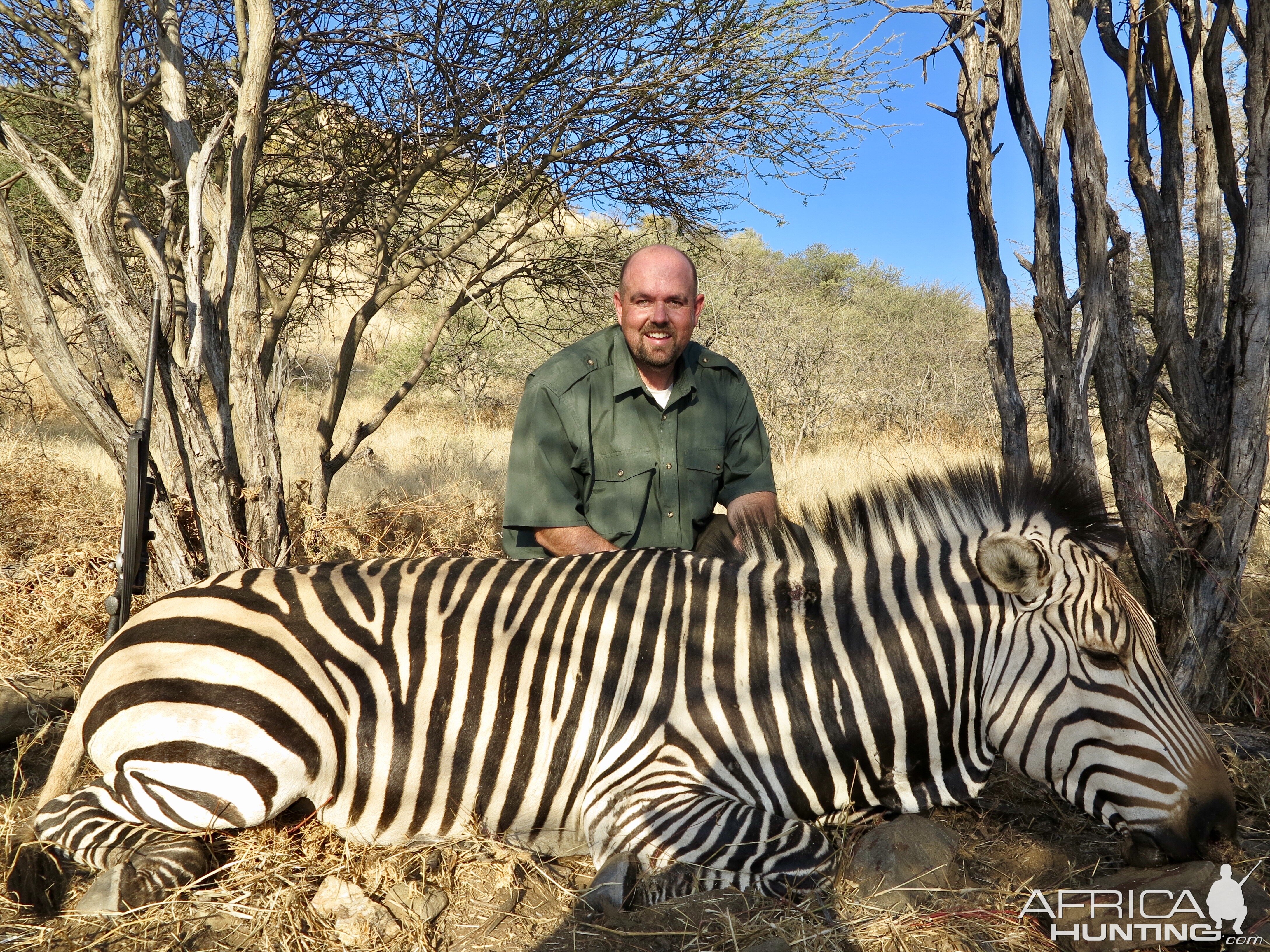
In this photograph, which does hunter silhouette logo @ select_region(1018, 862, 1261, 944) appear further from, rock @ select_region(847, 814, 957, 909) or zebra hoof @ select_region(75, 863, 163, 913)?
zebra hoof @ select_region(75, 863, 163, 913)

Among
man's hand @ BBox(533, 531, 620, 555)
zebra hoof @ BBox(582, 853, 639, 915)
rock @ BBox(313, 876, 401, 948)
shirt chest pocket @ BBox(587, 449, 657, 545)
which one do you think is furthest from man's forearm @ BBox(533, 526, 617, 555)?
rock @ BBox(313, 876, 401, 948)

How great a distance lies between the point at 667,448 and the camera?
449 centimetres

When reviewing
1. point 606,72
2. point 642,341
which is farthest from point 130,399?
point 642,341

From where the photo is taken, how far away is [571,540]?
4086mm

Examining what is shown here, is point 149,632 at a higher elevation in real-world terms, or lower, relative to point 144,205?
lower

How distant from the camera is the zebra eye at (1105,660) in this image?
2539 mm

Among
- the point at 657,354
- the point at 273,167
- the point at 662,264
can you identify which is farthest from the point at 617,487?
the point at 273,167

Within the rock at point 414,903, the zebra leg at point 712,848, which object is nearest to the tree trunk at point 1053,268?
the zebra leg at point 712,848

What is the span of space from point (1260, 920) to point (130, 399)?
12033mm

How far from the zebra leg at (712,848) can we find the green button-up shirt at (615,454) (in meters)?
1.71

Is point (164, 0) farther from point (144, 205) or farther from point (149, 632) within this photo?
point (149, 632)

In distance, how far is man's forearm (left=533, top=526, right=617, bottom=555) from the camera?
405 centimetres

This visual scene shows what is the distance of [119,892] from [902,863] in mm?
2297

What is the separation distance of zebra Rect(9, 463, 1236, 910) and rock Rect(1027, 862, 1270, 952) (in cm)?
9
